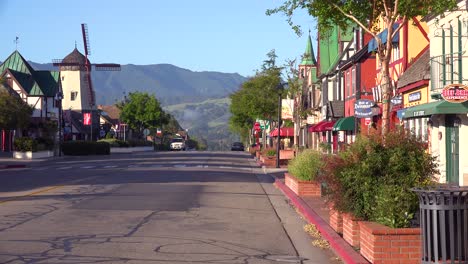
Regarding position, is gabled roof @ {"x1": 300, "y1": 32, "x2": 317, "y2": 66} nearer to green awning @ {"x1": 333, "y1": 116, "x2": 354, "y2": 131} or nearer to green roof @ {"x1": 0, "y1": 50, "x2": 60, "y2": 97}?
green awning @ {"x1": 333, "y1": 116, "x2": 354, "y2": 131}

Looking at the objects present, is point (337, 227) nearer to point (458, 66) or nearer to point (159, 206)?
point (159, 206)

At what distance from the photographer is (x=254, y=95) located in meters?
75.4

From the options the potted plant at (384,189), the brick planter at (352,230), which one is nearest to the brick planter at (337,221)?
the potted plant at (384,189)

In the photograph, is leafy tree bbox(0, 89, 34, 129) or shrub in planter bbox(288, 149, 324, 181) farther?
leafy tree bbox(0, 89, 34, 129)

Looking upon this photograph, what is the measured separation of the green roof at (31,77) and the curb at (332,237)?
2569 inches

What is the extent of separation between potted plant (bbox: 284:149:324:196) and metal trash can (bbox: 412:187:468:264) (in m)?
13.0

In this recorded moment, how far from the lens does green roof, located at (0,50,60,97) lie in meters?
Answer: 81.9

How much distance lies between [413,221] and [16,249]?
620 centimetres

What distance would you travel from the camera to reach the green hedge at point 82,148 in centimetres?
7156

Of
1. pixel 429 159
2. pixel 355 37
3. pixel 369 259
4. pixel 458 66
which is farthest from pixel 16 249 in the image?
pixel 355 37

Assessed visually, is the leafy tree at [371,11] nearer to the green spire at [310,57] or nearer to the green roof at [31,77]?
the green spire at [310,57]

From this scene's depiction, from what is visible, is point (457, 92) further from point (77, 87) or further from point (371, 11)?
point (77, 87)

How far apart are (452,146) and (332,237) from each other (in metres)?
14.8

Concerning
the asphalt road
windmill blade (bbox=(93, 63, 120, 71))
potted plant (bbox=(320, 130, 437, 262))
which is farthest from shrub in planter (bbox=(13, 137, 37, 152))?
windmill blade (bbox=(93, 63, 120, 71))
